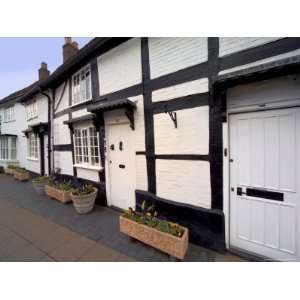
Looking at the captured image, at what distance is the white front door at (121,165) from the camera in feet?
13.2

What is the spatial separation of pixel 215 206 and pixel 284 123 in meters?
1.59

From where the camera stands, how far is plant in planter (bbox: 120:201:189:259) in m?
2.41

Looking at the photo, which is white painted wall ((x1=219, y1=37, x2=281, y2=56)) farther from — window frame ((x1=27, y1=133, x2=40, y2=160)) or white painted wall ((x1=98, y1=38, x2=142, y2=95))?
window frame ((x1=27, y1=133, x2=40, y2=160))

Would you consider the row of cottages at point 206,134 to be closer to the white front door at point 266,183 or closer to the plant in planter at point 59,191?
the white front door at point 266,183

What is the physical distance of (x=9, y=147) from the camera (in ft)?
35.2

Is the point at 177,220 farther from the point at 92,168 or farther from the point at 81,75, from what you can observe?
the point at 81,75

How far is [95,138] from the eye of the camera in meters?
4.83

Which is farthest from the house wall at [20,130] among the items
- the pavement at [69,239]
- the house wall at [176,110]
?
the house wall at [176,110]

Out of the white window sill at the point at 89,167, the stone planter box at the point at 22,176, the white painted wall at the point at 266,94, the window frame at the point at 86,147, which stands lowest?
the stone planter box at the point at 22,176

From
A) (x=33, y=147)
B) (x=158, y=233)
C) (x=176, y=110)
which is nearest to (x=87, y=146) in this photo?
(x=176, y=110)

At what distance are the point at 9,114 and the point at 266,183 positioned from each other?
48.4 ft

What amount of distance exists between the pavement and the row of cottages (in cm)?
52

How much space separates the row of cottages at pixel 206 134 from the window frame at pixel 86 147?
13cm

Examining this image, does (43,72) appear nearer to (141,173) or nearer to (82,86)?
(82,86)
